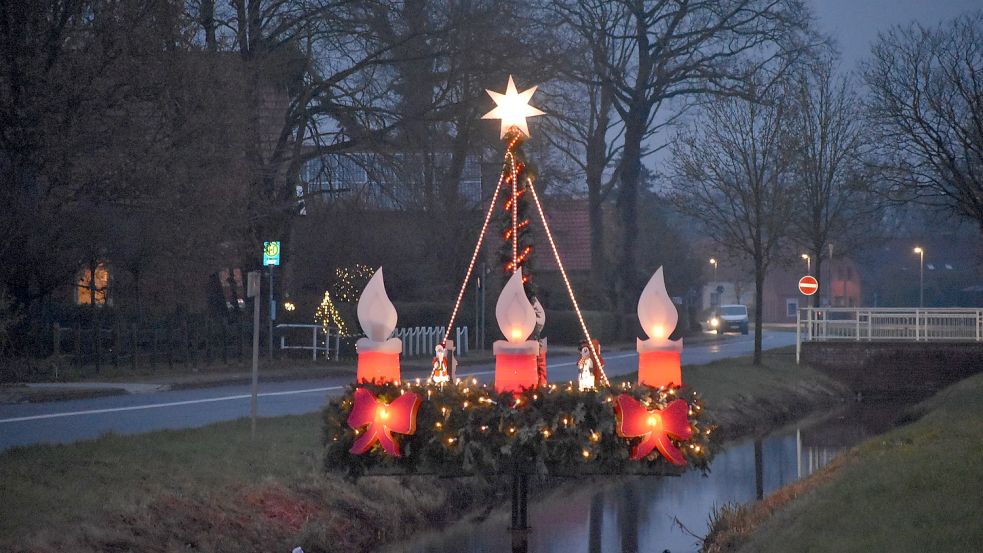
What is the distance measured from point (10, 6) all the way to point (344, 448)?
632 inches

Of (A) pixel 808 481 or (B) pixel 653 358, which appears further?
(A) pixel 808 481

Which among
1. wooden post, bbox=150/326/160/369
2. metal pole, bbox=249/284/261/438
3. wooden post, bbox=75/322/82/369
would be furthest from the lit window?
metal pole, bbox=249/284/261/438

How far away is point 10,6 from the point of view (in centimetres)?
2195

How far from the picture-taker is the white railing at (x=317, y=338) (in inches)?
1305

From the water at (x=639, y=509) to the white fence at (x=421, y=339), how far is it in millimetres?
16062

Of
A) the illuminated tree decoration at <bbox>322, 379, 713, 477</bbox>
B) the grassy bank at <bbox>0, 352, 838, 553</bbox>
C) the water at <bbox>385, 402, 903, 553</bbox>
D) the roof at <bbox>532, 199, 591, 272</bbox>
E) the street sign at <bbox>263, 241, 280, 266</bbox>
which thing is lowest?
the water at <bbox>385, 402, 903, 553</bbox>

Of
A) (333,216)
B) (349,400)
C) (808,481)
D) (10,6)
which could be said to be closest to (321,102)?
(333,216)

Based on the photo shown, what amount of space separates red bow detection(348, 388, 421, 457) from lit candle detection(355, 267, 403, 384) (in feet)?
0.85

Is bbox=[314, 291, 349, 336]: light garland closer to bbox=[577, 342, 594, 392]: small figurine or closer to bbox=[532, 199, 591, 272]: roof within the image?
bbox=[532, 199, 591, 272]: roof

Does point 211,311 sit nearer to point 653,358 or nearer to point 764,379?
point 764,379

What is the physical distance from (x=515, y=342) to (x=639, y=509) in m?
6.27

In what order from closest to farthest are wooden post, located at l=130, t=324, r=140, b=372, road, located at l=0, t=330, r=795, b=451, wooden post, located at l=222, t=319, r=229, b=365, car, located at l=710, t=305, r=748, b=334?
road, located at l=0, t=330, r=795, b=451 < wooden post, located at l=130, t=324, r=140, b=372 < wooden post, located at l=222, t=319, r=229, b=365 < car, located at l=710, t=305, r=748, b=334

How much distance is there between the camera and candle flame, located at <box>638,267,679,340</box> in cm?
940

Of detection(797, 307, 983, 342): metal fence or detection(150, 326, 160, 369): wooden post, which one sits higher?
detection(797, 307, 983, 342): metal fence
